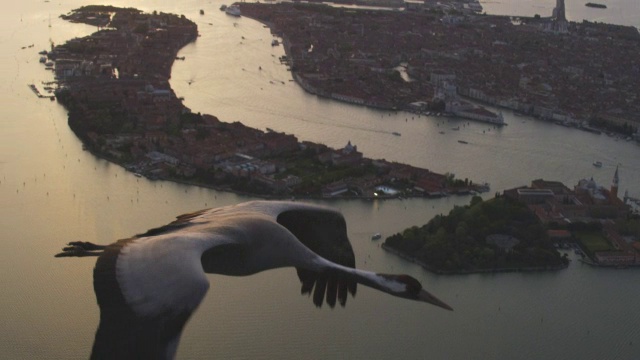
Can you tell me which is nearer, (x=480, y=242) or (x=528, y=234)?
(x=480, y=242)

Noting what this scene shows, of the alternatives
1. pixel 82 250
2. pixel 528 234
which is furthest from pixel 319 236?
pixel 528 234

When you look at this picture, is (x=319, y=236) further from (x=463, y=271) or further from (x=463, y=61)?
(x=463, y=61)

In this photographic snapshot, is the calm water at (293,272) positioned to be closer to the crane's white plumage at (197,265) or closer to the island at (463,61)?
the island at (463,61)

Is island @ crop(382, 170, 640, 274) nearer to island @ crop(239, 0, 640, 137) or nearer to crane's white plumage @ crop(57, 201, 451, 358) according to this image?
island @ crop(239, 0, 640, 137)

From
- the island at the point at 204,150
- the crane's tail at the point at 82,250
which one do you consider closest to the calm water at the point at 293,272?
the island at the point at 204,150

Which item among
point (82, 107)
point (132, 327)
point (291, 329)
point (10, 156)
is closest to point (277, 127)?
point (82, 107)

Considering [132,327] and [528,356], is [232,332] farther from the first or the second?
[132,327]
